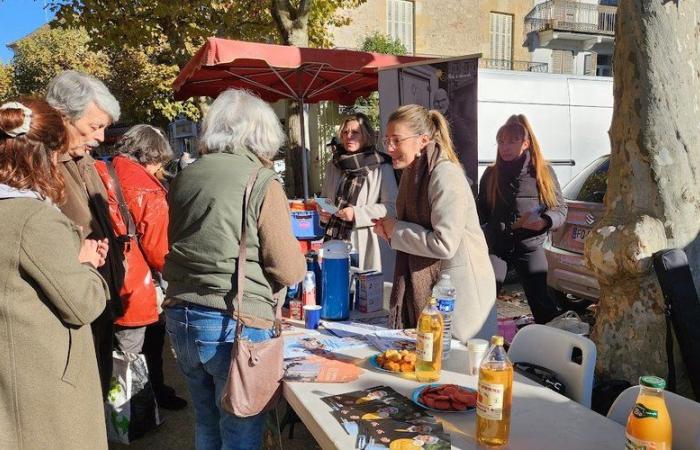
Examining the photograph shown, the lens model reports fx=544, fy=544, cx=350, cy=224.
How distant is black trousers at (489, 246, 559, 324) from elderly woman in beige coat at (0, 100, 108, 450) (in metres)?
3.17

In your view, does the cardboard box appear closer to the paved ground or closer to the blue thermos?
the blue thermos

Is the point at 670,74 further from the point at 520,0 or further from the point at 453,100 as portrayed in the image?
the point at 520,0

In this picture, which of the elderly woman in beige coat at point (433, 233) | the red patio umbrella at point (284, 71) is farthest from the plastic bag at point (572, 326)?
the red patio umbrella at point (284, 71)

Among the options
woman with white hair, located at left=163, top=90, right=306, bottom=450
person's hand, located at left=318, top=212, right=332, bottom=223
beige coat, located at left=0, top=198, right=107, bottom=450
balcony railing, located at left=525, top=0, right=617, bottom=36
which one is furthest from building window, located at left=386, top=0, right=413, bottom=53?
beige coat, located at left=0, top=198, right=107, bottom=450

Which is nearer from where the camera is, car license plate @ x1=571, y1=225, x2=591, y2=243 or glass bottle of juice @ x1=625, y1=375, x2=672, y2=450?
glass bottle of juice @ x1=625, y1=375, x2=672, y2=450

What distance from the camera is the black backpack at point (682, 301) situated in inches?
91.4

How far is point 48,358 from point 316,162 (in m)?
12.6

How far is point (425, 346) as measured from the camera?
189 cm

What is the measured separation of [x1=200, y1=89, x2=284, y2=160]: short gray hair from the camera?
6.32 feet

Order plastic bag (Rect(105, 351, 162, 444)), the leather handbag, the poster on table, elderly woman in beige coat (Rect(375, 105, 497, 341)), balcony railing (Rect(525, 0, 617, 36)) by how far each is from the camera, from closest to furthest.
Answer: the leather handbag < elderly woman in beige coat (Rect(375, 105, 497, 341)) < plastic bag (Rect(105, 351, 162, 444)) < the poster on table < balcony railing (Rect(525, 0, 617, 36))

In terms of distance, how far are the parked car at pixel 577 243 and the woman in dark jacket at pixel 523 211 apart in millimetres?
499

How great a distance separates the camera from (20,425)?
161 centimetres

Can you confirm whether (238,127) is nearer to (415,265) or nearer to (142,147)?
(415,265)

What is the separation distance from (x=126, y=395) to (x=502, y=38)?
81.5 feet
